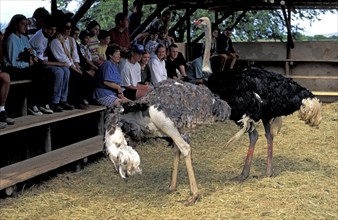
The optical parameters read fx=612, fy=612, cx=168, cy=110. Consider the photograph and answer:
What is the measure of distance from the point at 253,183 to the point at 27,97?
289 centimetres

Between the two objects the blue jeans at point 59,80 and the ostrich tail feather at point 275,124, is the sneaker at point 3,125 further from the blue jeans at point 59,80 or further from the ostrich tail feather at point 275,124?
the ostrich tail feather at point 275,124

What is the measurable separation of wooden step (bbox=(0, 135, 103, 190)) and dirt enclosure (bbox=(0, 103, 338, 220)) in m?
0.20

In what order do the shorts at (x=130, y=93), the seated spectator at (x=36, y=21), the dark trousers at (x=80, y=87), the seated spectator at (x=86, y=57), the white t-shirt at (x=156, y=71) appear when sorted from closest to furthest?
the dark trousers at (x=80, y=87), the seated spectator at (x=36, y=21), the shorts at (x=130, y=93), the seated spectator at (x=86, y=57), the white t-shirt at (x=156, y=71)

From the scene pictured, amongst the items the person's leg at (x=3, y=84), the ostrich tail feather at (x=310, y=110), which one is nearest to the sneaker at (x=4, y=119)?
the person's leg at (x=3, y=84)

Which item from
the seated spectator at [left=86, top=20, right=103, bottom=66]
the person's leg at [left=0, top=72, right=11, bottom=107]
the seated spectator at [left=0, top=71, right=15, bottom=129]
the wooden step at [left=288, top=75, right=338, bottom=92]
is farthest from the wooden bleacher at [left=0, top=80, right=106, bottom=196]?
the wooden step at [left=288, top=75, right=338, bottom=92]

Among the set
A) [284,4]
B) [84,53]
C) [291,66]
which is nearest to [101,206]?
[84,53]

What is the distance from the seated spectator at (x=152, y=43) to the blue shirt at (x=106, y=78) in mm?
1454

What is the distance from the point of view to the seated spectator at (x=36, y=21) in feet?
26.4

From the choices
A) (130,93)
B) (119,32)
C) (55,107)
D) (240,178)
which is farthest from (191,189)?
(119,32)

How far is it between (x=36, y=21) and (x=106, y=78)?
4.29 ft

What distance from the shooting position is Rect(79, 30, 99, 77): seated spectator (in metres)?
8.43

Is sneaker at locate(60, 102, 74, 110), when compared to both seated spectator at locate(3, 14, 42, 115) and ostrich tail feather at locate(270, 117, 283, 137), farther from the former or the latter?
ostrich tail feather at locate(270, 117, 283, 137)

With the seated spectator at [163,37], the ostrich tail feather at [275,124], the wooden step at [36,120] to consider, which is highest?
the seated spectator at [163,37]

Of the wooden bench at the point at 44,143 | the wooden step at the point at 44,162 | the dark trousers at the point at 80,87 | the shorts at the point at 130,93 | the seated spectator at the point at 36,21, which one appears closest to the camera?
the wooden step at the point at 44,162
